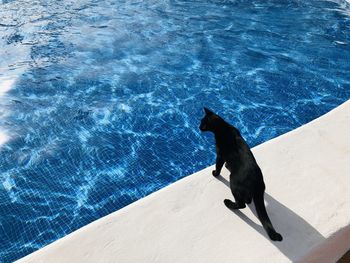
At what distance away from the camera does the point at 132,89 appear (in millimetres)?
9617

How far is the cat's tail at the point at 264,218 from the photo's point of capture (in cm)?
456

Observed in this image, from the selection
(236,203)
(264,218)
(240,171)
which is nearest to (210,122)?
(240,171)

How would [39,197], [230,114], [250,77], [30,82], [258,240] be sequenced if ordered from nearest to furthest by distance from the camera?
[258,240]
[39,197]
[230,114]
[30,82]
[250,77]

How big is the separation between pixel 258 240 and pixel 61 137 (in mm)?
4866

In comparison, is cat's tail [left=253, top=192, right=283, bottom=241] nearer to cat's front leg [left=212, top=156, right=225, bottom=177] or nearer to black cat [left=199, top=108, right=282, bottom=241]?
black cat [left=199, top=108, right=282, bottom=241]

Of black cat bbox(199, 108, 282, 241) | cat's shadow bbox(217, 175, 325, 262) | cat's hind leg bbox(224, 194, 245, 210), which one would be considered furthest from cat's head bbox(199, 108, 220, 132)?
cat's shadow bbox(217, 175, 325, 262)

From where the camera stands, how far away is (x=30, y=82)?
9648mm

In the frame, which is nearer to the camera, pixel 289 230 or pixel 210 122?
pixel 289 230

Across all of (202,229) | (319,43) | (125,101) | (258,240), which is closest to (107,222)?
(202,229)

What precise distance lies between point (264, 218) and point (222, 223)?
574mm

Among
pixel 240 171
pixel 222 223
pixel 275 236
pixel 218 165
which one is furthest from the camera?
pixel 218 165

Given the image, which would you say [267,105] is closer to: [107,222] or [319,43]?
[319,43]

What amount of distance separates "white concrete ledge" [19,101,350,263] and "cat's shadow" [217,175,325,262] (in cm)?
1

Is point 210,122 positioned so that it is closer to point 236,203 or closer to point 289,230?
point 236,203
